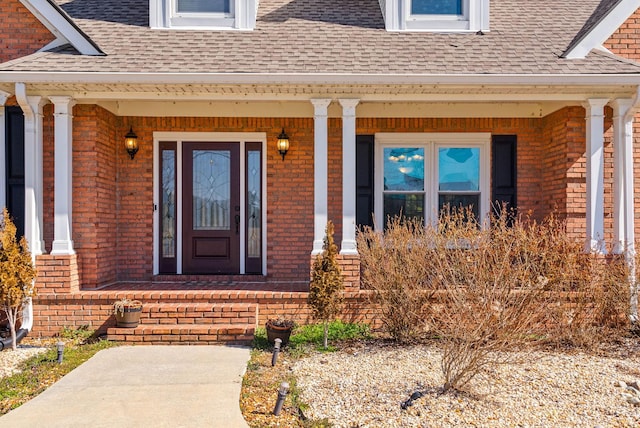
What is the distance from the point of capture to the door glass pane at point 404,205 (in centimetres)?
849

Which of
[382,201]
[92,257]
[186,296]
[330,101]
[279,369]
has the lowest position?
[279,369]

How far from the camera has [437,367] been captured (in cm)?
529

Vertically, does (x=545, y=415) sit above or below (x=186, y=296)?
below

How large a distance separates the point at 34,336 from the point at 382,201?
5.21 meters

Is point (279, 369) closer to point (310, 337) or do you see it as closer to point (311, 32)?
point (310, 337)

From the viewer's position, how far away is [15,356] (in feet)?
19.6

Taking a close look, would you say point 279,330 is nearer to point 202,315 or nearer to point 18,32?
point 202,315

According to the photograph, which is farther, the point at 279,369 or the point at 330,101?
the point at 330,101

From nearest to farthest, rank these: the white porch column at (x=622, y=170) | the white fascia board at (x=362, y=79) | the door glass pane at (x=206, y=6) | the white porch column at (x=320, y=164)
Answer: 1. the white fascia board at (x=362, y=79)
2. the white porch column at (x=320, y=164)
3. the white porch column at (x=622, y=170)
4. the door glass pane at (x=206, y=6)

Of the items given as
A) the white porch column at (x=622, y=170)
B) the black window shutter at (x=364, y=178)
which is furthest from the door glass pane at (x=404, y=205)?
the white porch column at (x=622, y=170)

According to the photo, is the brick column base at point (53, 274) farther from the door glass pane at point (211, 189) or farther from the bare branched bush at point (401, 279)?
the bare branched bush at point (401, 279)

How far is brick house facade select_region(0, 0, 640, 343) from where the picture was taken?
264 inches

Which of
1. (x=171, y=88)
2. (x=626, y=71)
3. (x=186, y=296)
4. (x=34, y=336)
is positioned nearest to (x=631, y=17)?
(x=626, y=71)

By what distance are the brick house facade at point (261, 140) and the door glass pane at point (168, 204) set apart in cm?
7
